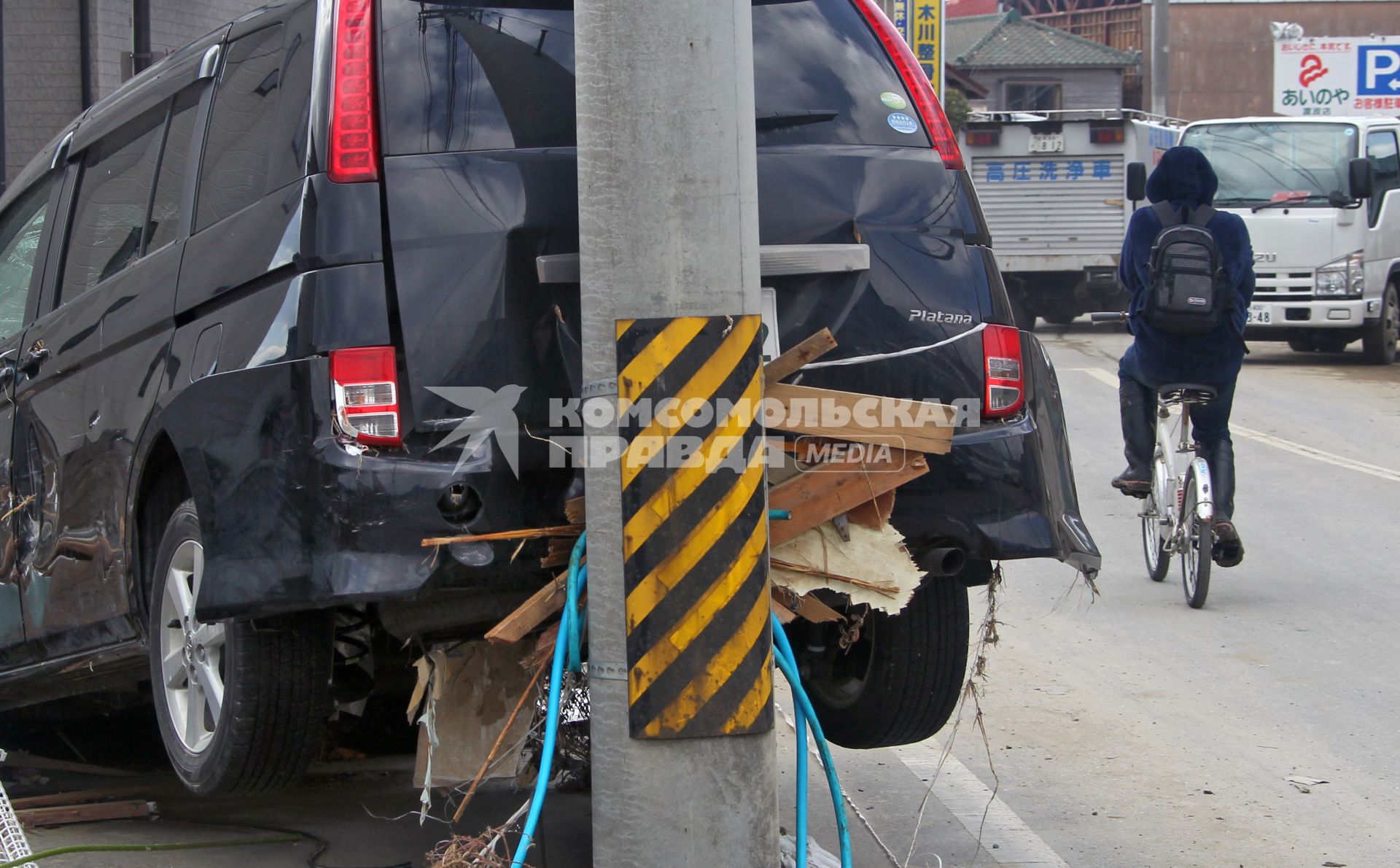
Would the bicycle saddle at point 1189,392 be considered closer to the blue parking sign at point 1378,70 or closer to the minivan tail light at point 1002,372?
the minivan tail light at point 1002,372

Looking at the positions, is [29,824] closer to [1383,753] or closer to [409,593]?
[409,593]

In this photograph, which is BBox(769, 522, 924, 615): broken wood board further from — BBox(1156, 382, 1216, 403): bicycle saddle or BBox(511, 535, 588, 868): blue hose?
BBox(1156, 382, 1216, 403): bicycle saddle

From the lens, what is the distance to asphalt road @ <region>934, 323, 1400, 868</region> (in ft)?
15.5

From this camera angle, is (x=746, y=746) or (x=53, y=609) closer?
(x=746, y=746)

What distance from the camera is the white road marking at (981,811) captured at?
14.7 feet

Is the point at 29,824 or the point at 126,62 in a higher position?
the point at 126,62

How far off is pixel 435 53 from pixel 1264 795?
3.39 meters

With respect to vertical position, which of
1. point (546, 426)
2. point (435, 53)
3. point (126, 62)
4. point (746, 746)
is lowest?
point (746, 746)

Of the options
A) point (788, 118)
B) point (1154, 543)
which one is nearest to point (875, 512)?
point (788, 118)

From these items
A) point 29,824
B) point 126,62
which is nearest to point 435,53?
point 29,824

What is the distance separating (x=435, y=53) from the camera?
369cm

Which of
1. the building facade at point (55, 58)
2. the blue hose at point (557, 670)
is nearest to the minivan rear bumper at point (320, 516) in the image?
the blue hose at point (557, 670)

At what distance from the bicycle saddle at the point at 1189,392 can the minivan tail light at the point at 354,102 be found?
17.8ft

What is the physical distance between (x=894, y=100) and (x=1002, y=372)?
2.47ft
